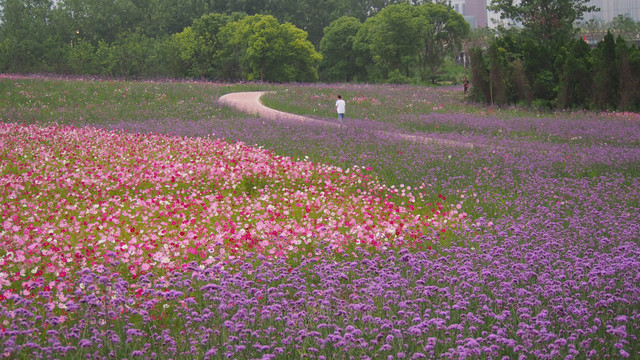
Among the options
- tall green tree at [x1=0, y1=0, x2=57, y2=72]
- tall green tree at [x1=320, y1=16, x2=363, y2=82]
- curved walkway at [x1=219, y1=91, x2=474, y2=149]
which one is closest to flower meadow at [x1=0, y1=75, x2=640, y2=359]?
curved walkway at [x1=219, y1=91, x2=474, y2=149]

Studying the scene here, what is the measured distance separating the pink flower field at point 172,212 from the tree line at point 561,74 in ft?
52.4

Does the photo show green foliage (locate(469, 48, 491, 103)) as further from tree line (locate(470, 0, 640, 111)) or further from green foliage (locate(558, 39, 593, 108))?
green foliage (locate(558, 39, 593, 108))

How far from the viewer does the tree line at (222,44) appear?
4841 cm

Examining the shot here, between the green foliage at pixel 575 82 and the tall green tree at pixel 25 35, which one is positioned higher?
the tall green tree at pixel 25 35

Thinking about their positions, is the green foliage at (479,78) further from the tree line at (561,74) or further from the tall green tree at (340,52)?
the tall green tree at (340,52)

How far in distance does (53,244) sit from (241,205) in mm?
3280

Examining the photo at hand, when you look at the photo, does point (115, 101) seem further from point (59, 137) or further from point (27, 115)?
point (59, 137)

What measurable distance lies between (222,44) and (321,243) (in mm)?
49769

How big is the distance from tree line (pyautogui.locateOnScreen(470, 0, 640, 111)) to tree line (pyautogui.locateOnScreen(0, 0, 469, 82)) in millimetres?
22735

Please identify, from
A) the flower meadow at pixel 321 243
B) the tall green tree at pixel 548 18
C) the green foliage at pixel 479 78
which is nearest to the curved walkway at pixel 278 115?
the flower meadow at pixel 321 243

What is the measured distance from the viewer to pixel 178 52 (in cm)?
5088

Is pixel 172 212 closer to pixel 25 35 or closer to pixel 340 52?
pixel 340 52

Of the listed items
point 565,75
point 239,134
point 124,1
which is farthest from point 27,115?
point 124,1

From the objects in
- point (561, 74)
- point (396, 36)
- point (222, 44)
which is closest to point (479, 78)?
point (561, 74)
